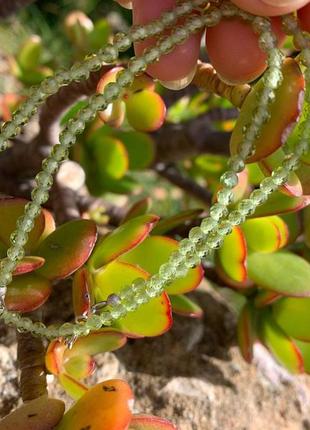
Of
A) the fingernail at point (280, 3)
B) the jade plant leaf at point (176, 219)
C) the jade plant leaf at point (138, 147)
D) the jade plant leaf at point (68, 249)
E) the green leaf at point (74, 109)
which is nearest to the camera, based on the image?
the fingernail at point (280, 3)

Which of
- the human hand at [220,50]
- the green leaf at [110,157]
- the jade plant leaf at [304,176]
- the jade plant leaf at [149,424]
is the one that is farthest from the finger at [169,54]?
the green leaf at [110,157]

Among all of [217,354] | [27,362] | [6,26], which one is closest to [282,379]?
[217,354]

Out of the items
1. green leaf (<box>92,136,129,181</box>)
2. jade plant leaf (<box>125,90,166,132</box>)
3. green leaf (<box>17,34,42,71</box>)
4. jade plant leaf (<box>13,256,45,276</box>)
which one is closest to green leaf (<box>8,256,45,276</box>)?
jade plant leaf (<box>13,256,45,276</box>)

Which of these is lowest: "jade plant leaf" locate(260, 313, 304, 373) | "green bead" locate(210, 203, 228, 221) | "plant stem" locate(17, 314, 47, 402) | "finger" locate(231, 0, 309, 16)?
"jade plant leaf" locate(260, 313, 304, 373)

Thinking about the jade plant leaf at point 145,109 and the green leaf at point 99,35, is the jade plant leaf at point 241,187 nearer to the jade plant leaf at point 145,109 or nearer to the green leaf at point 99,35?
the jade plant leaf at point 145,109

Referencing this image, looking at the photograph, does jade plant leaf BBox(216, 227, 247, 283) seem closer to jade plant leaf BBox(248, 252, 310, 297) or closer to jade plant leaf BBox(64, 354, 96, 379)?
jade plant leaf BBox(248, 252, 310, 297)

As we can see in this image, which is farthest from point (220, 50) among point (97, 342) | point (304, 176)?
point (97, 342)
